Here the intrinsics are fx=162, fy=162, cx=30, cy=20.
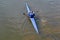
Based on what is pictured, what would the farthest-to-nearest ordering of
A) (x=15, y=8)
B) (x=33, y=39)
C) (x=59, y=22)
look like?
(x=15, y=8), (x=59, y=22), (x=33, y=39)

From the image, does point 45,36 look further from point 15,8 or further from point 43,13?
point 15,8

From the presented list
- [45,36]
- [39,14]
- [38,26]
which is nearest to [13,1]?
[39,14]

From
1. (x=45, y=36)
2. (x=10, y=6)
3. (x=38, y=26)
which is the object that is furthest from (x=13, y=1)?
(x=45, y=36)

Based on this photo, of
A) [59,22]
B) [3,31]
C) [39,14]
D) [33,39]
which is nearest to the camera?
[33,39]

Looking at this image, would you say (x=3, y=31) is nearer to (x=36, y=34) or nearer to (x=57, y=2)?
(x=36, y=34)

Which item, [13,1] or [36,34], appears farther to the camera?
[13,1]

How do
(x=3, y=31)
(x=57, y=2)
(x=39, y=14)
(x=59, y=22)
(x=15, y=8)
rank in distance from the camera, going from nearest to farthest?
(x=3, y=31), (x=59, y=22), (x=39, y=14), (x=15, y=8), (x=57, y=2)
